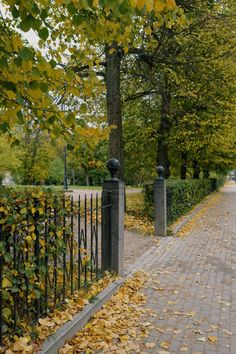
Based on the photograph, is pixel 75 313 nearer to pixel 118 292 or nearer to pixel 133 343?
pixel 133 343

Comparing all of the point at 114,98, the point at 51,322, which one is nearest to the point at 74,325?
the point at 51,322

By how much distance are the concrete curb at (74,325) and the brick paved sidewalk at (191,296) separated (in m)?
0.60

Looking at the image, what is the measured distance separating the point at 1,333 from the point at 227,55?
1552 centimetres

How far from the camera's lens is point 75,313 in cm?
445

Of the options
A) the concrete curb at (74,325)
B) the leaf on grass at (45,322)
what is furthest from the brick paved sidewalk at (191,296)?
the leaf on grass at (45,322)

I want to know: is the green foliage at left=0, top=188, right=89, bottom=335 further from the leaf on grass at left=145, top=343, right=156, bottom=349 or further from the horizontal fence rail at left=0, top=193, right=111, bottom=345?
the leaf on grass at left=145, top=343, right=156, bottom=349

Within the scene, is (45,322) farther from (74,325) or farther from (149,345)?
(149,345)

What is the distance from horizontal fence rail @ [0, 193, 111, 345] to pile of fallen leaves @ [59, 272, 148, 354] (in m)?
0.46

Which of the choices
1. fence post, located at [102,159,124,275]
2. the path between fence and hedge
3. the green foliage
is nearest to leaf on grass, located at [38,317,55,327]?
the green foliage

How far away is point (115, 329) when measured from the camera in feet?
14.3

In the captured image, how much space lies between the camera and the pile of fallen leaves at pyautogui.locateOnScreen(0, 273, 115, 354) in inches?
136

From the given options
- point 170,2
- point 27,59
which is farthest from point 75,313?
point 170,2

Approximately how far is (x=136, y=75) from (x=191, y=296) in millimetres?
9943

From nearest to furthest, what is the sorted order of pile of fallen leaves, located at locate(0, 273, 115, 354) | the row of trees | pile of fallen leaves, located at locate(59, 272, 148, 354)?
1. the row of trees
2. pile of fallen leaves, located at locate(0, 273, 115, 354)
3. pile of fallen leaves, located at locate(59, 272, 148, 354)
